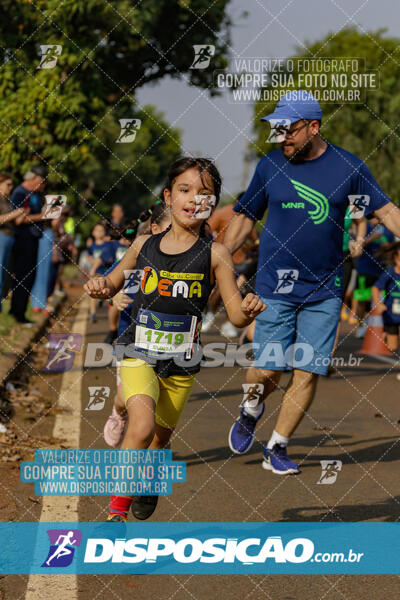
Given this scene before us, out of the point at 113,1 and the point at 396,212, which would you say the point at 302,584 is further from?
the point at 113,1

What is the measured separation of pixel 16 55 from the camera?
16641 mm

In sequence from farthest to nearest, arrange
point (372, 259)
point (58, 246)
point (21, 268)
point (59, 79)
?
point (58, 246) → point (59, 79) → point (372, 259) → point (21, 268)

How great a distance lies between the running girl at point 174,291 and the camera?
16.4ft

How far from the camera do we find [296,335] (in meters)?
6.76

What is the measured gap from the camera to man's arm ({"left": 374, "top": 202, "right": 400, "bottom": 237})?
648 centimetres

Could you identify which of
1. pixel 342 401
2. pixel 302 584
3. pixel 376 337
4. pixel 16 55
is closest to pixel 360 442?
pixel 342 401

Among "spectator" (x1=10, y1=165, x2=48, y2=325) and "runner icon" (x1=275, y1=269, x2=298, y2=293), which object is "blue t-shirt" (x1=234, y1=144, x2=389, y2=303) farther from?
"spectator" (x1=10, y1=165, x2=48, y2=325)

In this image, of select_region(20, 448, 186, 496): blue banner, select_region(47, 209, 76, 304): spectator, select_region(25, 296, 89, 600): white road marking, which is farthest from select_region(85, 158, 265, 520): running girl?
select_region(47, 209, 76, 304): spectator

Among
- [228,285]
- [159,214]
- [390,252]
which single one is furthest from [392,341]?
[228,285]

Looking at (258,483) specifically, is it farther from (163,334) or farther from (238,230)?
(163,334)

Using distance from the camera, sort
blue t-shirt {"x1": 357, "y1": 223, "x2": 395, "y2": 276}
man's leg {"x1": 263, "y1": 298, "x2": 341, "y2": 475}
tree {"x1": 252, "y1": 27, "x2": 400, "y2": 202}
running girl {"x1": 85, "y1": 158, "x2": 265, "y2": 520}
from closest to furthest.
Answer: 1. running girl {"x1": 85, "y1": 158, "x2": 265, "y2": 520}
2. man's leg {"x1": 263, "y1": 298, "x2": 341, "y2": 475}
3. blue t-shirt {"x1": 357, "y1": 223, "x2": 395, "y2": 276}
4. tree {"x1": 252, "y1": 27, "x2": 400, "y2": 202}

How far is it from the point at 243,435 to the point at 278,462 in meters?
0.35

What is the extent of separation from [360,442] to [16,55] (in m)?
10.7

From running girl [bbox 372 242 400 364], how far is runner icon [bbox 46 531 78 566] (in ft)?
24.8
